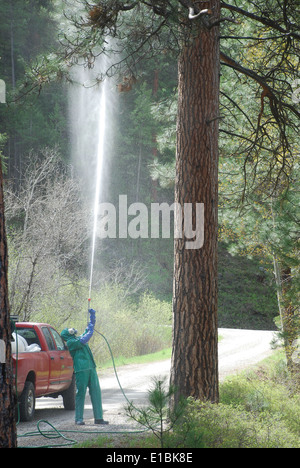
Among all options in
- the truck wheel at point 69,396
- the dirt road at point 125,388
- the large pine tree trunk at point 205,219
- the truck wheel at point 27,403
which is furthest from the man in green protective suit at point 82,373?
the truck wheel at point 69,396

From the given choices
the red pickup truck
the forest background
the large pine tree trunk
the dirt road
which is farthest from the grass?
the large pine tree trunk

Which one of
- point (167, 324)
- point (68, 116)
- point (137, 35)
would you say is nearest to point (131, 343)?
point (167, 324)

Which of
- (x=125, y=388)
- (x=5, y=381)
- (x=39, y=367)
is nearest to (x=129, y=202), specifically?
(x=125, y=388)

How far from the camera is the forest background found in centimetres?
1086

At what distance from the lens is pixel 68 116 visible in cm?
3503

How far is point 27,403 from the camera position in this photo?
30.6 feet

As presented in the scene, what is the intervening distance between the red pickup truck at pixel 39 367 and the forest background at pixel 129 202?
380 cm

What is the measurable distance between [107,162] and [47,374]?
29415 mm

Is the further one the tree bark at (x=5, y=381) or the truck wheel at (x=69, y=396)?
the truck wheel at (x=69, y=396)


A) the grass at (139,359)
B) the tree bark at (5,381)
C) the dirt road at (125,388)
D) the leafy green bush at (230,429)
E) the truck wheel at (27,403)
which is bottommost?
the grass at (139,359)

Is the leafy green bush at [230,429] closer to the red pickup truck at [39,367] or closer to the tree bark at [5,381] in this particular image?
the tree bark at [5,381]

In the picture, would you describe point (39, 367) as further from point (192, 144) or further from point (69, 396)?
point (192, 144)

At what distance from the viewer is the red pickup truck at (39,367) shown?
919cm

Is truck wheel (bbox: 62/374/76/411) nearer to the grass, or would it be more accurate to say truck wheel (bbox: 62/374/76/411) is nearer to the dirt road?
the dirt road
